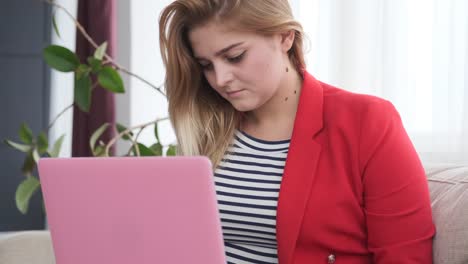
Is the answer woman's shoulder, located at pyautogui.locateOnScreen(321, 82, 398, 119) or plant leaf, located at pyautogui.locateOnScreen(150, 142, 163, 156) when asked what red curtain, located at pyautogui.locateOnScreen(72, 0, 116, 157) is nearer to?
plant leaf, located at pyautogui.locateOnScreen(150, 142, 163, 156)

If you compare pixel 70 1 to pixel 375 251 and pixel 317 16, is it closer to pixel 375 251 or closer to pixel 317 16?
pixel 317 16

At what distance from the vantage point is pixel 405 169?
1390 millimetres

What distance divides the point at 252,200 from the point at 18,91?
2.21 meters

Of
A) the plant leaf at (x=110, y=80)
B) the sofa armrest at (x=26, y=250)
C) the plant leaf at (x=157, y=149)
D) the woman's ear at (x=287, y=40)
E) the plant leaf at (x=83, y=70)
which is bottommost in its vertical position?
the sofa armrest at (x=26, y=250)

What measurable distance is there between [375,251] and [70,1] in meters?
2.35

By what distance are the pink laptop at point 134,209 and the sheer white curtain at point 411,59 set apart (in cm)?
116

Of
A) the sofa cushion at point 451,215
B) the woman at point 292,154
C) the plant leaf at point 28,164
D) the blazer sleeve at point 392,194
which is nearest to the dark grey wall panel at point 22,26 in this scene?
the plant leaf at point 28,164

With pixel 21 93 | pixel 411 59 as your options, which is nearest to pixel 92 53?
pixel 21 93

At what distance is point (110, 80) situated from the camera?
240cm

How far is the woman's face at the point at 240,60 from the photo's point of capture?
1.50m

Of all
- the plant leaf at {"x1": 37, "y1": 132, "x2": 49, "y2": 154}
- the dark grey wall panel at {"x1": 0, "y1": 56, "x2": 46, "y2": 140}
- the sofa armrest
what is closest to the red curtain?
the dark grey wall panel at {"x1": 0, "y1": 56, "x2": 46, "y2": 140}

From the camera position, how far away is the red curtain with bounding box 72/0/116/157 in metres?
3.05

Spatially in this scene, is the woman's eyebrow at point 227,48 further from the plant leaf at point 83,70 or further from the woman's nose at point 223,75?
the plant leaf at point 83,70

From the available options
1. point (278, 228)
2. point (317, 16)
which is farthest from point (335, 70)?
point (278, 228)
